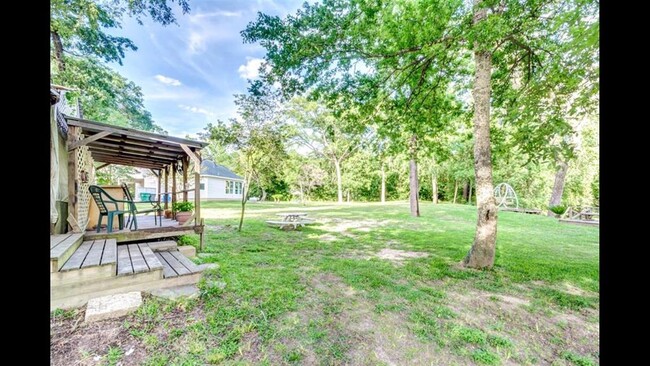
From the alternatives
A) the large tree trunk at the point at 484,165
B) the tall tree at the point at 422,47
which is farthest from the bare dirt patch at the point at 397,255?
the large tree trunk at the point at 484,165

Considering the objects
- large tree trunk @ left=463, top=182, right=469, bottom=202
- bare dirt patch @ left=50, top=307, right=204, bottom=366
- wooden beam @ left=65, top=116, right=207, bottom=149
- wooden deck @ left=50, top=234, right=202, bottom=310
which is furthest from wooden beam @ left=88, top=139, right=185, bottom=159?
large tree trunk @ left=463, top=182, right=469, bottom=202

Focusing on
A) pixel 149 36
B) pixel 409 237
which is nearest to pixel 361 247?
pixel 409 237

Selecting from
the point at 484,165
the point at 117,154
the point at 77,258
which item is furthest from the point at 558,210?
the point at 117,154

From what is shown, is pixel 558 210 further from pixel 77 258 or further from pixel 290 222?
pixel 77 258

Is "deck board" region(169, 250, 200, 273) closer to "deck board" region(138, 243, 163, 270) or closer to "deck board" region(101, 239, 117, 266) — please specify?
"deck board" region(138, 243, 163, 270)

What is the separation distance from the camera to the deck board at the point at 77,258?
2958 mm

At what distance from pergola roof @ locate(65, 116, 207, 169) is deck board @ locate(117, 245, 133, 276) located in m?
1.88

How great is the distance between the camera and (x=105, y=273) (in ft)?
10.2

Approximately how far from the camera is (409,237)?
7.75 metres

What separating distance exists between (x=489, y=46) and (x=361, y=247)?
4748 millimetres

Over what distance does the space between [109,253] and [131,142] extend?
3039 mm

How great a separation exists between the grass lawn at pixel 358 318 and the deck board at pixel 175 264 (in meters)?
0.30
